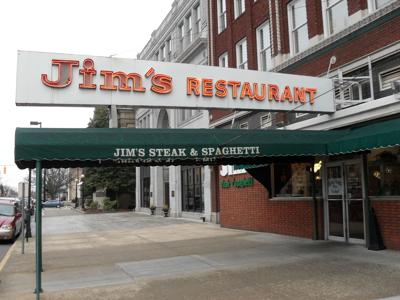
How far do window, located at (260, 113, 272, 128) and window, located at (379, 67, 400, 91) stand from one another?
5.77m

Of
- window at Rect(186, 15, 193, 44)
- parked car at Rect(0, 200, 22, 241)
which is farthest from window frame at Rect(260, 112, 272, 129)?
window at Rect(186, 15, 193, 44)

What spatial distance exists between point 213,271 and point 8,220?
11.9m

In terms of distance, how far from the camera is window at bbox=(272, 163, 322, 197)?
48.7 feet

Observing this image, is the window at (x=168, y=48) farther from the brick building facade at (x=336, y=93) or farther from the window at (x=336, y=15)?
the window at (x=336, y=15)

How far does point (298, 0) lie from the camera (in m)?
16.3

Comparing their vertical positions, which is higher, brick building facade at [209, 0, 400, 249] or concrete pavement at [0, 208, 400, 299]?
brick building facade at [209, 0, 400, 249]

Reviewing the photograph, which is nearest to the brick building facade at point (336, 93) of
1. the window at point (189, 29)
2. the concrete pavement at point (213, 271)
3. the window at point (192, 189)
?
the concrete pavement at point (213, 271)

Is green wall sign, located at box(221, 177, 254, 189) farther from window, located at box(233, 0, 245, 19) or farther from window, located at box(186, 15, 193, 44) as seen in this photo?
window, located at box(186, 15, 193, 44)

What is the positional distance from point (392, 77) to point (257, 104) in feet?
11.4

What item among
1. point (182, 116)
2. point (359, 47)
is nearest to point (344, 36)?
point (359, 47)

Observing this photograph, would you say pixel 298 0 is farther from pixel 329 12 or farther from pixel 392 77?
pixel 392 77

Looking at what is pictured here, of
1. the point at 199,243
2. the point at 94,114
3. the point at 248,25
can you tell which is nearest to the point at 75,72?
the point at 199,243

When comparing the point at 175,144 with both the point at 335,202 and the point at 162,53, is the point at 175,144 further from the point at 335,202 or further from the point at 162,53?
the point at 162,53

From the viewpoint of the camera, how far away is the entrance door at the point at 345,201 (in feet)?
41.3
